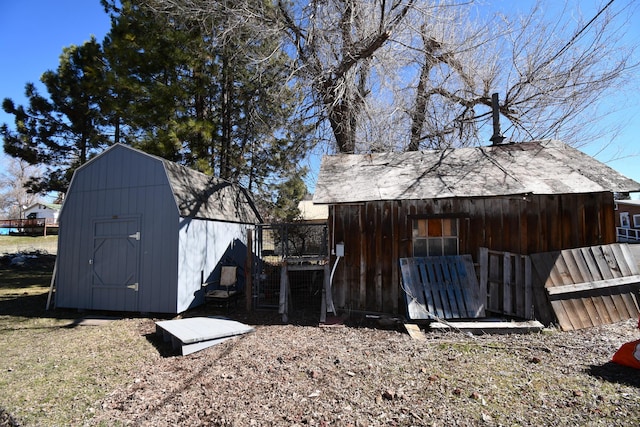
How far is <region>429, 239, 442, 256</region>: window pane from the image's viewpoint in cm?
747

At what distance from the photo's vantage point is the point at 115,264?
8.37 meters

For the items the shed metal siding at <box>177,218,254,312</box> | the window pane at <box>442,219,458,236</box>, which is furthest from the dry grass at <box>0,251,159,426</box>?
the window pane at <box>442,219,458,236</box>

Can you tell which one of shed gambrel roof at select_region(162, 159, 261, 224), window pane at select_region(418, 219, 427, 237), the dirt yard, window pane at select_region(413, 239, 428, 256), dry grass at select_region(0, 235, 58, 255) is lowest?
the dirt yard

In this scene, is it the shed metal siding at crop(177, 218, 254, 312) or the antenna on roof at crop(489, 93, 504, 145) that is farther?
the antenna on roof at crop(489, 93, 504, 145)

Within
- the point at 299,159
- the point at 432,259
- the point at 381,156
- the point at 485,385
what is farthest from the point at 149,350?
the point at 299,159

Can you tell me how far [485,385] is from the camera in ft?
12.8

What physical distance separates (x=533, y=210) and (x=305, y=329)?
18.0ft

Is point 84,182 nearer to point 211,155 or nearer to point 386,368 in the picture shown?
point 211,155

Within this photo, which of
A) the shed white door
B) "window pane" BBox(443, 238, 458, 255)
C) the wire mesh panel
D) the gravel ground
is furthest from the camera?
the wire mesh panel

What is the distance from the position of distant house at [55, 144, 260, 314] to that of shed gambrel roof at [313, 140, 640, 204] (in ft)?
11.4

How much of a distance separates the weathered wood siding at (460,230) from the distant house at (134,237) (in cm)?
366

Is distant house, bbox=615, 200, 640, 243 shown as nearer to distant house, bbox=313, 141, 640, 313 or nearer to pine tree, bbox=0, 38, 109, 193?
distant house, bbox=313, 141, 640, 313

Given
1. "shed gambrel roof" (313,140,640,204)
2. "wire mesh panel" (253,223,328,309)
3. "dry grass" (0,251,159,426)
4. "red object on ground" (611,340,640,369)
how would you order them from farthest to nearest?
"wire mesh panel" (253,223,328,309) < "shed gambrel roof" (313,140,640,204) < "red object on ground" (611,340,640,369) < "dry grass" (0,251,159,426)

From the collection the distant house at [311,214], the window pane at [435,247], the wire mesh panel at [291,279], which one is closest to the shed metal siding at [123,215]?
the wire mesh panel at [291,279]
